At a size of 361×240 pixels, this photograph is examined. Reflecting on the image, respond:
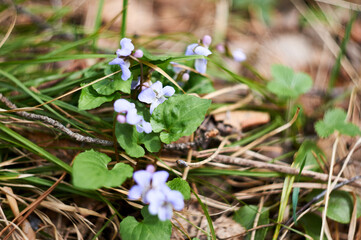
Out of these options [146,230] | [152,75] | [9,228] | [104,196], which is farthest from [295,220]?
[9,228]

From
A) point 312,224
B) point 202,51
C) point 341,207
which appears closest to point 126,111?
point 202,51

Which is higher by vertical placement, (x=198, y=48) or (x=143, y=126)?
(x=198, y=48)

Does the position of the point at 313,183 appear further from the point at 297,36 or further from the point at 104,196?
the point at 297,36

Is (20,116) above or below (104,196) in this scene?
above

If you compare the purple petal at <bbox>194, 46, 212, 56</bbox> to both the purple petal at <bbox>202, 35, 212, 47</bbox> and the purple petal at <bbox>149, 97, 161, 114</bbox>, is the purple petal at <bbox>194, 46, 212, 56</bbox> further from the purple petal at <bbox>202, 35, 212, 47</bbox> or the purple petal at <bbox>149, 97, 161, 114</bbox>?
the purple petal at <bbox>149, 97, 161, 114</bbox>

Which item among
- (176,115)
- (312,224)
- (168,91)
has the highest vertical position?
(168,91)

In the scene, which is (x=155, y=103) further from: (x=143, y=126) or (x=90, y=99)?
(x=90, y=99)
